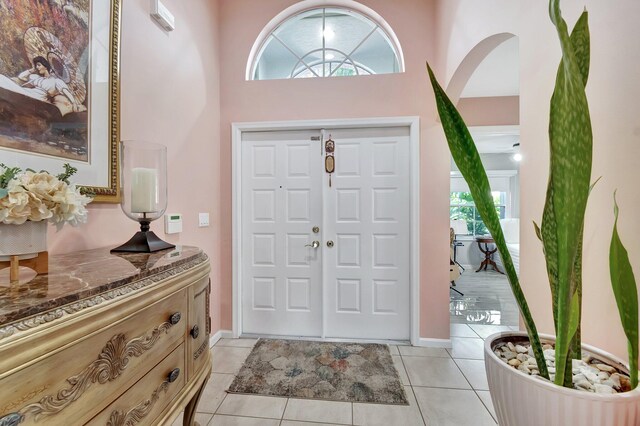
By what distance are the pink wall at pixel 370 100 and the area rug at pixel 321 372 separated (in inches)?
22.1

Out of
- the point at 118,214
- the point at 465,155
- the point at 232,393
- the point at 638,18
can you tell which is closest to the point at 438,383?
the point at 232,393

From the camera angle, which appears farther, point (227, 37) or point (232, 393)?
point (227, 37)

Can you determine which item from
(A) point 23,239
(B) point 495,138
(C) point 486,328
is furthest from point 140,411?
(B) point 495,138

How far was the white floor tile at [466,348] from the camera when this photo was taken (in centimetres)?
234

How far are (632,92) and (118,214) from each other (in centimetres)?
206

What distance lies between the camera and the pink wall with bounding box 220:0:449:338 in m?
2.50

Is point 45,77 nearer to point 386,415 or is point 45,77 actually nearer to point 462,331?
point 386,415

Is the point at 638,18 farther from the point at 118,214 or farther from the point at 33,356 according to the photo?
the point at 118,214

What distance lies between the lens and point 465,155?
2.50 ft

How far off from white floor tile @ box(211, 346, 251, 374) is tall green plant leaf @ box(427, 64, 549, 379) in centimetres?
200

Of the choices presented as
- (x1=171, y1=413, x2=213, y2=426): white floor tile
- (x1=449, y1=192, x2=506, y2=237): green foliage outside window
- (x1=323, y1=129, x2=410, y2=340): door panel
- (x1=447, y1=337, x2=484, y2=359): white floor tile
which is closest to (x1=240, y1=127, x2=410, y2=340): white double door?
(x1=323, y1=129, x2=410, y2=340): door panel

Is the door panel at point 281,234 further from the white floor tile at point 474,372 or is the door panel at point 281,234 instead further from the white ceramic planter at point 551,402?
the white ceramic planter at point 551,402

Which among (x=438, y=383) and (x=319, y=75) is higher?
(x=319, y=75)

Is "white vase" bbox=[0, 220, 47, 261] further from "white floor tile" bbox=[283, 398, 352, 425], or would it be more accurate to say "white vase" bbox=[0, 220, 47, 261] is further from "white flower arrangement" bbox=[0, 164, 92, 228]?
"white floor tile" bbox=[283, 398, 352, 425]
